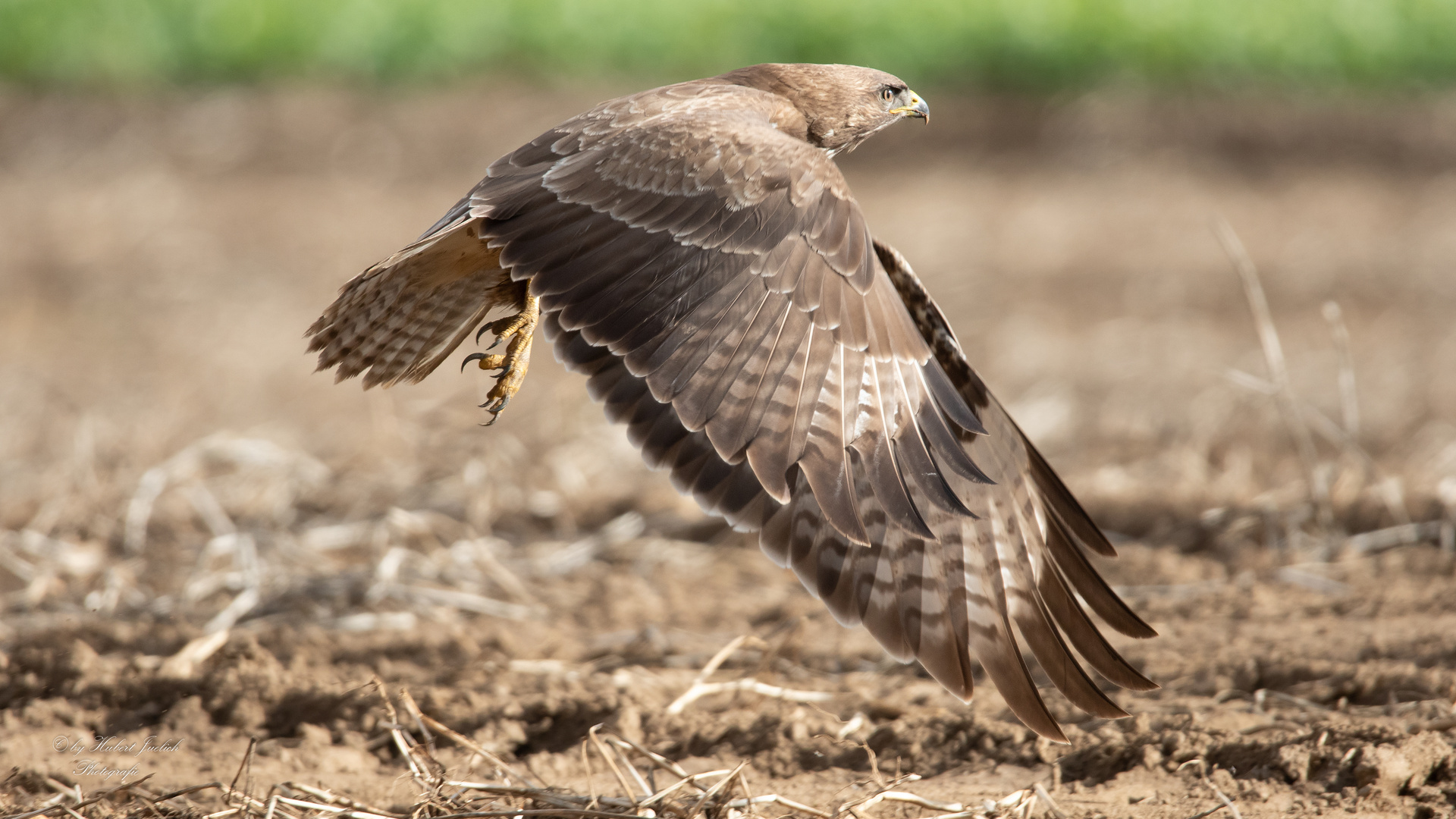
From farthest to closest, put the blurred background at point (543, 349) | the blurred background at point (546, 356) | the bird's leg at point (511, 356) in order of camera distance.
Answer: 1. the blurred background at point (546, 356)
2. the blurred background at point (543, 349)
3. the bird's leg at point (511, 356)

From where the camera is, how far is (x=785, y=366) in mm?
2744

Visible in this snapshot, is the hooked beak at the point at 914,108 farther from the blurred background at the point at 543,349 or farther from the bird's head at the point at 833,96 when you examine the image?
the blurred background at the point at 543,349

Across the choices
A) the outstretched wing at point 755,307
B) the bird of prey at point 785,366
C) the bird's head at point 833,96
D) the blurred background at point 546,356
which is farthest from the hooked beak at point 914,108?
the blurred background at point 546,356

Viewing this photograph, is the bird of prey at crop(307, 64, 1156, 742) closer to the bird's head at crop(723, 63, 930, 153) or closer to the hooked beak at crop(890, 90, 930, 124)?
the bird's head at crop(723, 63, 930, 153)

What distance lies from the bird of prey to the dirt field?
13.3 inches

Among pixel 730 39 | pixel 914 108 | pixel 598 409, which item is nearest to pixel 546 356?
pixel 598 409

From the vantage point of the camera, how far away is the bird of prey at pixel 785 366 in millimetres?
2746

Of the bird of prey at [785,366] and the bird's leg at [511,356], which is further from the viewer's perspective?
the bird's leg at [511,356]

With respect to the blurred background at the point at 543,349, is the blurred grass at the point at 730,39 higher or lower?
higher

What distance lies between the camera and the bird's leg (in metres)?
3.22

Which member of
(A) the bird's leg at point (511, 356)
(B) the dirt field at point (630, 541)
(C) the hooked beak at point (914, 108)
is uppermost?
(C) the hooked beak at point (914, 108)

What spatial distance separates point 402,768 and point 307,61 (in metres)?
11.6

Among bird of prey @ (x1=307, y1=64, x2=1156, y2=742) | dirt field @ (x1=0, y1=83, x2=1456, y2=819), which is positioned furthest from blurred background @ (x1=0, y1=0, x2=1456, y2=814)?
bird of prey @ (x1=307, y1=64, x2=1156, y2=742)

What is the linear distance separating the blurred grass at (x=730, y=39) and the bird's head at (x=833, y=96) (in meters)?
10.0
